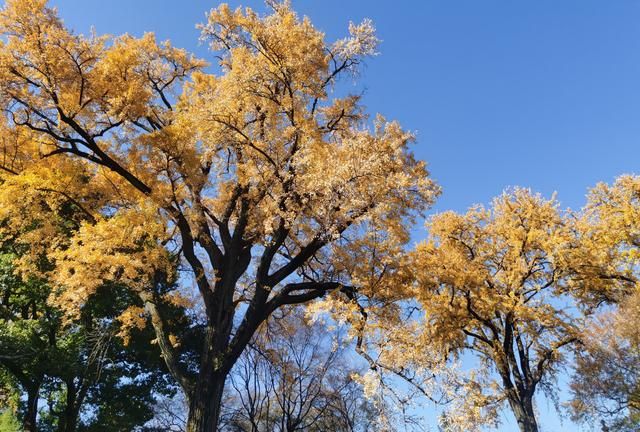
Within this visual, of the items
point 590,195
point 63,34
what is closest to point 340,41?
point 63,34

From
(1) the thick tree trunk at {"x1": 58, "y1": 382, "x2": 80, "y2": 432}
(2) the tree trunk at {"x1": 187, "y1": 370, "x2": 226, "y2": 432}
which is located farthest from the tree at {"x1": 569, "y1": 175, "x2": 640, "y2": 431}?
(1) the thick tree trunk at {"x1": 58, "y1": 382, "x2": 80, "y2": 432}

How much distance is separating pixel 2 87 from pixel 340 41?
650cm

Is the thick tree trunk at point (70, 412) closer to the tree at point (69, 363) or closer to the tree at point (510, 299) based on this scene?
the tree at point (69, 363)

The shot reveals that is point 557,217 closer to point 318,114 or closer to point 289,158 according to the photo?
point 318,114

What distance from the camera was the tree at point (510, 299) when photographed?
13461 mm

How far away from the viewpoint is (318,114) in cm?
1109

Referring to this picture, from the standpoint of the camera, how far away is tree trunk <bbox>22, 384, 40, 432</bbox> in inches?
559

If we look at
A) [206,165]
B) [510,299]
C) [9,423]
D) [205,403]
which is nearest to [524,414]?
[510,299]

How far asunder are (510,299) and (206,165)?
31.3 feet

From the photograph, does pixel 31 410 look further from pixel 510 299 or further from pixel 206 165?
pixel 510 299

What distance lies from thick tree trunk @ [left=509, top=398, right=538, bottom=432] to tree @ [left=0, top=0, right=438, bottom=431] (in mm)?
7247

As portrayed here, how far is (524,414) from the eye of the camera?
43.7ft

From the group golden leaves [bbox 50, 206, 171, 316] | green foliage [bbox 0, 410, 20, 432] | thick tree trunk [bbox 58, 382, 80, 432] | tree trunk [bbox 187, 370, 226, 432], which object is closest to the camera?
golden leaves [bbox 50, 206, 171, 316]

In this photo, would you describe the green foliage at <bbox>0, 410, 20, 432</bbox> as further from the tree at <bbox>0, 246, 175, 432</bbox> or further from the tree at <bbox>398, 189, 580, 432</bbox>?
the tree at <bbox>398, 189, 580, 432</bbox>
